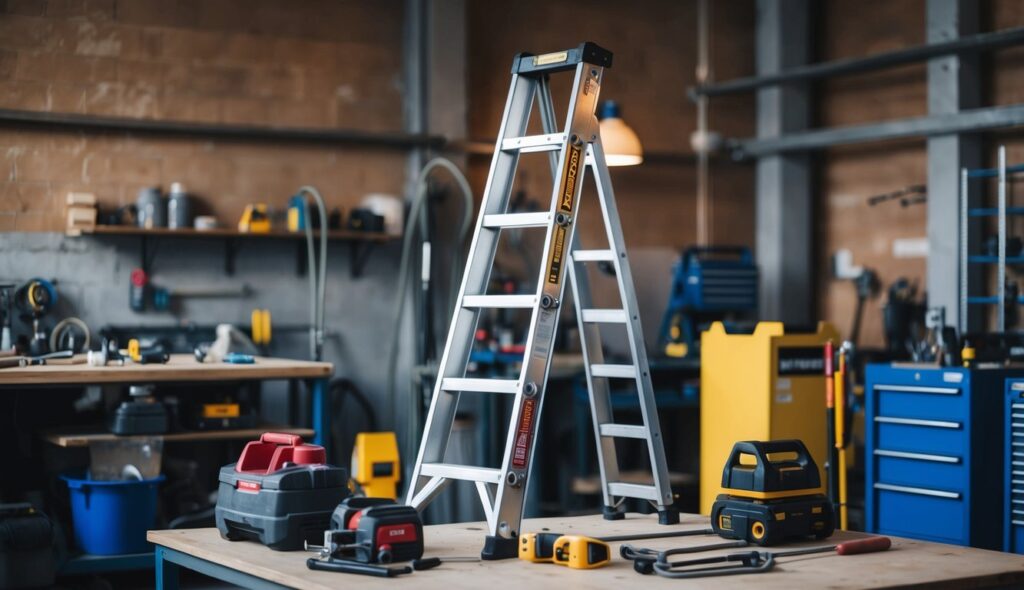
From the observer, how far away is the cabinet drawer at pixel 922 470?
15.4 feet

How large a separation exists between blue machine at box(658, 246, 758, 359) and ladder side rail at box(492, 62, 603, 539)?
12.3ft

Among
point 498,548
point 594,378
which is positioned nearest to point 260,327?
point 594,378

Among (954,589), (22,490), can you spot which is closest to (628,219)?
(22,490)

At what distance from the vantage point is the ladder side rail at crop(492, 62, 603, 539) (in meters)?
2.90

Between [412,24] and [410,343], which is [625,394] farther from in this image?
[412,24]

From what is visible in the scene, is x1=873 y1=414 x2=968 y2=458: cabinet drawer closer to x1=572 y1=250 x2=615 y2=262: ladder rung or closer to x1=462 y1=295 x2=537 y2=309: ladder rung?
x1=572 y1=250 x2=615 y2=262: ladder rung

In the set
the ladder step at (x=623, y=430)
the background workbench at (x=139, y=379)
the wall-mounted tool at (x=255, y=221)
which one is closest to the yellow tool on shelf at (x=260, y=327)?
the wall-mounted tool at (x=255, y=221)

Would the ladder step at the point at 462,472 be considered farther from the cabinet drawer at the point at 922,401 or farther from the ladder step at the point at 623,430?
the cabinet drawer at the point at 922,401

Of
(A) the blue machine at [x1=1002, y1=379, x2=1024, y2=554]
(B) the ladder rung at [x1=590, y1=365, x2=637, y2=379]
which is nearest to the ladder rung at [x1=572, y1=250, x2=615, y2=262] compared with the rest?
(B) the ladder rung at [x1=590, y1=365, x2=637, y2=379]

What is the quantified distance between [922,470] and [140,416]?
3.22 m

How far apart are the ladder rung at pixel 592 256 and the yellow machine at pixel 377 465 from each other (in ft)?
7.13

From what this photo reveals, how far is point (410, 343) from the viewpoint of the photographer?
6633 millimetres

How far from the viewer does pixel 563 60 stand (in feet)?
10.6

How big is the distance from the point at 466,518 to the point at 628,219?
2296 mm
